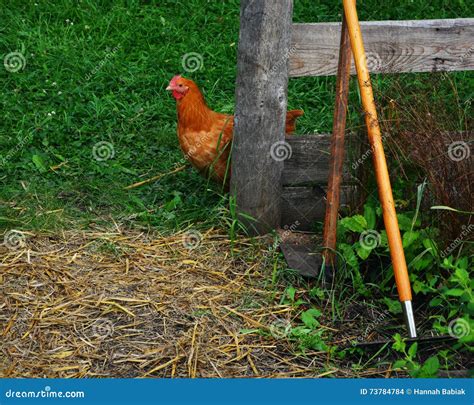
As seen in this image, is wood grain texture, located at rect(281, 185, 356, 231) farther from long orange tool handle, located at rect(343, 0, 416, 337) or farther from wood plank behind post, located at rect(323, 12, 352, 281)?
long orange tool handle, located at rect(343, 0, 416, 337)

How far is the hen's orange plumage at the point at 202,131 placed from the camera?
5.04 metres

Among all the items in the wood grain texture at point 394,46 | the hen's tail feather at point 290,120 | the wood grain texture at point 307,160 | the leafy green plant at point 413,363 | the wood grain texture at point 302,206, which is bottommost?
the leafy green plant at point 413,363

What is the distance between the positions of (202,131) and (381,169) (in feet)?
4.52

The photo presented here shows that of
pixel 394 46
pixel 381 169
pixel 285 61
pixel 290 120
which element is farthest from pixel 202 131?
pixel 381 169

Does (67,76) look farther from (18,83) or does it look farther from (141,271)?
(141,271)

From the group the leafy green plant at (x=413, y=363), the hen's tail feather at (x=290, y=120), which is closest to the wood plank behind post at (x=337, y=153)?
the leafy green plant at (x=413, y=363)

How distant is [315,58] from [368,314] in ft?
4.10

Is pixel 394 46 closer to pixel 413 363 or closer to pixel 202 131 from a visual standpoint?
pixel 202 131

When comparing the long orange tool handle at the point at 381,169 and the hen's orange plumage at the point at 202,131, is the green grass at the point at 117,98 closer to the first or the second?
the hen's orange plumage at the point at 202,131

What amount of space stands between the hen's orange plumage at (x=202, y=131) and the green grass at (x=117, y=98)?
0.20 metres

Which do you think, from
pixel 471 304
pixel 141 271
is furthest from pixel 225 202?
pixel 471 304

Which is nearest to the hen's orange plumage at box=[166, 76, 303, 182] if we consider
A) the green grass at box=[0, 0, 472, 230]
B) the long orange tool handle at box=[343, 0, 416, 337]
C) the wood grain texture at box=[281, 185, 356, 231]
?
the green grass at box=[0, 0, 472, 230]

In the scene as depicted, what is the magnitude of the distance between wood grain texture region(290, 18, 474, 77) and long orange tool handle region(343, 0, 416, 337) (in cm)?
33

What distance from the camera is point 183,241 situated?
4.80m
